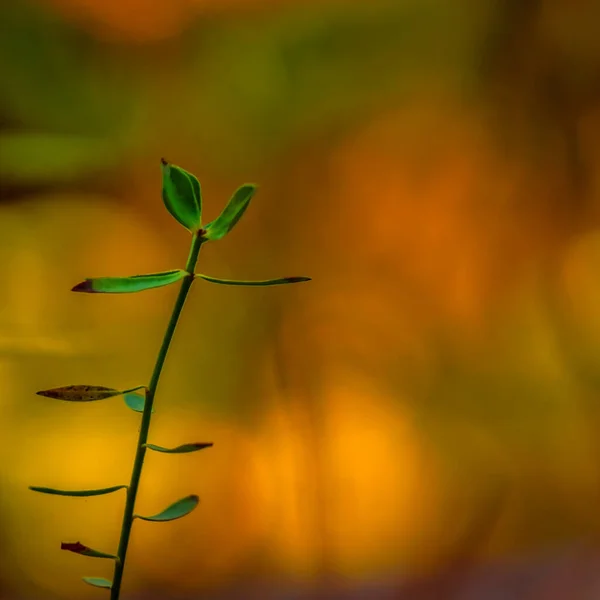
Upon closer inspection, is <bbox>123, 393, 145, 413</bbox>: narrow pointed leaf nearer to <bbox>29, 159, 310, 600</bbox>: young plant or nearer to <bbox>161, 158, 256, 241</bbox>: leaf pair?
<bbox>29, 159, 310, 600</bbox>: young plant

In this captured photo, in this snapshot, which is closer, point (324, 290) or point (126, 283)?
point (126, 283)

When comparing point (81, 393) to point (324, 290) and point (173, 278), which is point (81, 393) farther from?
point (324, 290)

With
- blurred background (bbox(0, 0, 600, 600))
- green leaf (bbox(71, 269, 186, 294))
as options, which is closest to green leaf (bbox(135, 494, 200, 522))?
green leaf (bbox(71, 269, 186, 294))

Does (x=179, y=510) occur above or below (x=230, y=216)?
below

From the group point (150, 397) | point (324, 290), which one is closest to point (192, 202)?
point (150, 397)

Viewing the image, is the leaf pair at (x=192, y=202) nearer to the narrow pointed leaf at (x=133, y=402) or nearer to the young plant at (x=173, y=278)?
the young plant at (x=173, y=278)

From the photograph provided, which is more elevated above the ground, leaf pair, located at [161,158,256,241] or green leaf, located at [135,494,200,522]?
leaf pair, located at [161,158,256,241]

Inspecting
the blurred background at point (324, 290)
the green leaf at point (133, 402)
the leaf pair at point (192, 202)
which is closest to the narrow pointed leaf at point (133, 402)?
the green leaf at point (133, 402)
